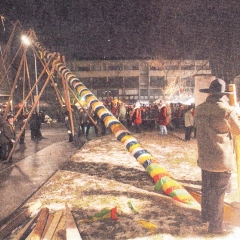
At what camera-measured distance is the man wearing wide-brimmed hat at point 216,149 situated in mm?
3691

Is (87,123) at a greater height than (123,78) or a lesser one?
lesser

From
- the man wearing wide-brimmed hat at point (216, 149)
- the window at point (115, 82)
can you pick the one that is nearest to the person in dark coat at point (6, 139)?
the man wearing wide-brimmed hat at point (216, 149)

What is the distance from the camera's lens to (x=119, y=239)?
388cm

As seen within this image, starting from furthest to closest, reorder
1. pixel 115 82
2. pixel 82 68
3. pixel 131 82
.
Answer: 1. pixel 82 68
2. pixel 131 82
3. pixel 115 82

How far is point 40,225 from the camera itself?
3.93 m

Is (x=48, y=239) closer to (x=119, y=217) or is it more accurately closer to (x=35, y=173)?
(x=119, y=217)

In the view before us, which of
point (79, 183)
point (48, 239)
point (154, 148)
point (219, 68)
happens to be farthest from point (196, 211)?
point (219, 68)

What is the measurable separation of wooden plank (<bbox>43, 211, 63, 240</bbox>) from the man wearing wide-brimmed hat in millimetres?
2228

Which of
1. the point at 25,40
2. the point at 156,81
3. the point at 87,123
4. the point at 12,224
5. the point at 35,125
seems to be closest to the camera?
the point at 12,224

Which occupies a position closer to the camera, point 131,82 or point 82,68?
point 131,82

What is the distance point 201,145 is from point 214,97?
71cm

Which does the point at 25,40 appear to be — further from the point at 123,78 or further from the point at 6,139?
the point at 123,78

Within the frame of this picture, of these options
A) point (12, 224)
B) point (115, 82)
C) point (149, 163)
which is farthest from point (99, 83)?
point (12, 224)

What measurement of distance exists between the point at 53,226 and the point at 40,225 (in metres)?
0.20
